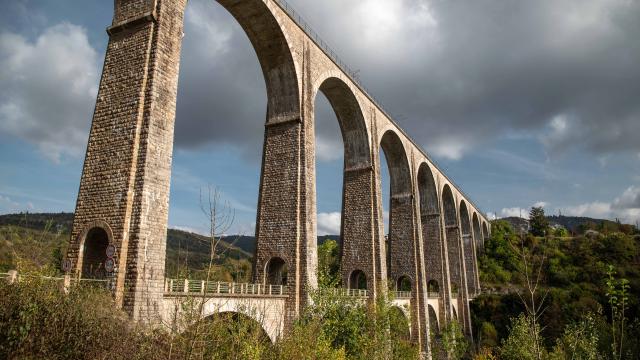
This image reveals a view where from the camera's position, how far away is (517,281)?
59250mm

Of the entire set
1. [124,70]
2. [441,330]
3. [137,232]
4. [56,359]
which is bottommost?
[441,330]

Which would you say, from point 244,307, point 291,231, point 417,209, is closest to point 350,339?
point 291,231

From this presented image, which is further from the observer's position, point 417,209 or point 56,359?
point 417,209

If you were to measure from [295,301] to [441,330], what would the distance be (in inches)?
1046

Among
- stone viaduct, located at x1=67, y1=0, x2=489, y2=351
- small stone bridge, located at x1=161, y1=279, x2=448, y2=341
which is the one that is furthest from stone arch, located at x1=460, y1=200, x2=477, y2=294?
small stone bridge, located at x1=161, y1=279, x2=448, y2=341

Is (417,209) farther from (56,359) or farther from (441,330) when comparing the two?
(56,359)

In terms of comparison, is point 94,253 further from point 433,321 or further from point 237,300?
point 433,321

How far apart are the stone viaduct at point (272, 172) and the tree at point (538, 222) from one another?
51.2 meters

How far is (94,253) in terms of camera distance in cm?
1251

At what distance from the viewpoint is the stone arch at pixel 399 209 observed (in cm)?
3616

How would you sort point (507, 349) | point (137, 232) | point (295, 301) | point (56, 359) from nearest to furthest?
point (56, 359) < point (137, 232) < point (295, 301) < point (507, 349)

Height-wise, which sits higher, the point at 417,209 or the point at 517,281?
the point at 417,209

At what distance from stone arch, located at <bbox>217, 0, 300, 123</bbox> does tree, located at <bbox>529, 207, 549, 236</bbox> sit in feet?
251

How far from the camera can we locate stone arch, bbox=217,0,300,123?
19812mm
